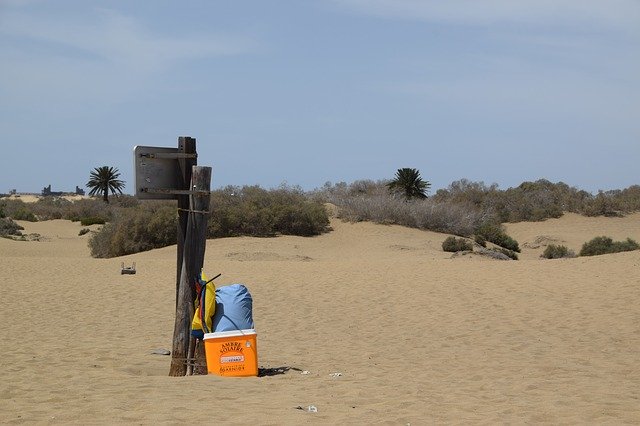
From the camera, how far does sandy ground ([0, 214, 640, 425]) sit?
7223 mm

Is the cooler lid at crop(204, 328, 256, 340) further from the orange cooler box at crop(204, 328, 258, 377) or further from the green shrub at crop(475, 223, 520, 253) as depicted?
the green shrub at crop(475, 223, 520, 253)

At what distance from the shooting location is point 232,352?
9.00 m

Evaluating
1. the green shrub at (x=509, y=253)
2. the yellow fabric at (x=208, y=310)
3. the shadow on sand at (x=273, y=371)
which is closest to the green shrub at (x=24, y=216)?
the green shrub at (x=509, y=253)

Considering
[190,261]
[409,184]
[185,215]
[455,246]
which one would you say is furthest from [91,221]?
[190,261]

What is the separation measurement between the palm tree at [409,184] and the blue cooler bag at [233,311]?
3698 centimetres

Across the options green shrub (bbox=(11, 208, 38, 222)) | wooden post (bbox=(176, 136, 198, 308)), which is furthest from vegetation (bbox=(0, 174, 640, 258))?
wooden post (bbox=(176, 136, 198, 308))

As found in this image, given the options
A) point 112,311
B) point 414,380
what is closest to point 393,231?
point 112,311

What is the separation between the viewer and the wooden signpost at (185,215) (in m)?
9.09

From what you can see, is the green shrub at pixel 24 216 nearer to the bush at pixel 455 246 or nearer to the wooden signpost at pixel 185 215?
the bush at pixel 455 246

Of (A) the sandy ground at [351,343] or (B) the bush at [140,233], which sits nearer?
(A) the sandy ground at [351,343]

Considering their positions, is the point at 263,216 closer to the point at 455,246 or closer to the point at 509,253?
the point at 455,246

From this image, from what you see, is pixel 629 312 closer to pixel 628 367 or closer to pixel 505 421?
pixel 628 367

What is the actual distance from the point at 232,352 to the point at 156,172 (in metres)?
2.06

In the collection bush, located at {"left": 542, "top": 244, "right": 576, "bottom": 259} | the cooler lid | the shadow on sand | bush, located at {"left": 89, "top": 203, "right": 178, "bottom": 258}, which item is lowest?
the shadow on sand
